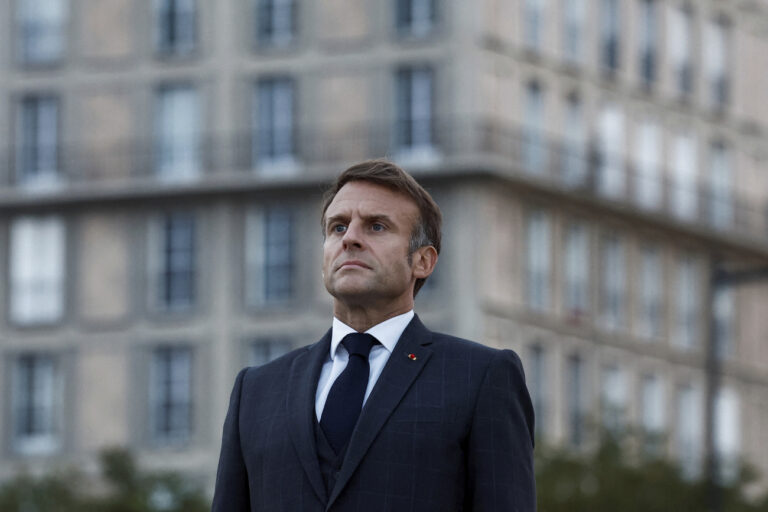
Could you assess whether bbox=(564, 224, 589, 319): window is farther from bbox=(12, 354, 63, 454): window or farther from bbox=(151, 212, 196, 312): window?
bbox=(12, 354, 63, 454): window

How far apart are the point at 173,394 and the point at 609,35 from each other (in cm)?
1569

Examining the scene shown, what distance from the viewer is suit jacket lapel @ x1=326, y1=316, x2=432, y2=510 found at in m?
8.25

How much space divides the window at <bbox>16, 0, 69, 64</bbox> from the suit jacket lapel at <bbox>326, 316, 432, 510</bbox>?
6444cm

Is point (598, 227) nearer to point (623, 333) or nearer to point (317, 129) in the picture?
point (623, 333)

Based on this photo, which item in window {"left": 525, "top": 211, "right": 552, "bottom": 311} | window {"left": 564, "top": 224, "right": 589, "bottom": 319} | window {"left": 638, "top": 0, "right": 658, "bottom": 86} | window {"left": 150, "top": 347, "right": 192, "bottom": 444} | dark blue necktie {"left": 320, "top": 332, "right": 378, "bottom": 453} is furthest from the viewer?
window {"left": 638, "top": 0, "right": 658, "bottom": 86}

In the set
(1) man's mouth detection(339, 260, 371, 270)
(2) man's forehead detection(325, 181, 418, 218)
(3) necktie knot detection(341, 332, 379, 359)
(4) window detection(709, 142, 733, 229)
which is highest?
(4) window detection(709, 142, 733, 229)

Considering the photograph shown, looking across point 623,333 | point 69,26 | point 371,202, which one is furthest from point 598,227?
point 371,202

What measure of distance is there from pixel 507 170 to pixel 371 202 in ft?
194

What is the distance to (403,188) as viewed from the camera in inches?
336

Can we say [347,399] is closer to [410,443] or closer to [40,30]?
[410,443]

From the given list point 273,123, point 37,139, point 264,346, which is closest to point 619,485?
point 264,346

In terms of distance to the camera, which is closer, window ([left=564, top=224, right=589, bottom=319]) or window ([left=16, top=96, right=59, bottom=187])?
window ([left=564, top=224, right=589, bottom=319])

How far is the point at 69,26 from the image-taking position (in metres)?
72.6

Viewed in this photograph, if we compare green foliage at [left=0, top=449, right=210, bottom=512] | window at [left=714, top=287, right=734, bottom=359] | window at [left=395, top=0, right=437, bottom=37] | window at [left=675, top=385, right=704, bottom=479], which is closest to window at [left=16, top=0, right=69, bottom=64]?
window at [left=395, top=0, right=437, bottom=37]
